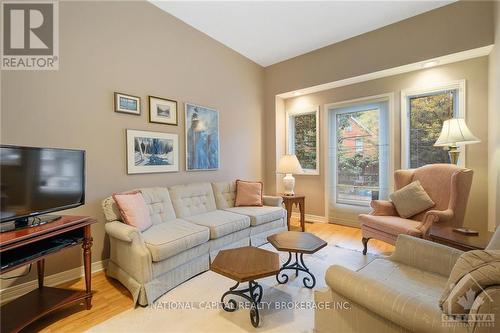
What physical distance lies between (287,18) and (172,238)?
3302 mm

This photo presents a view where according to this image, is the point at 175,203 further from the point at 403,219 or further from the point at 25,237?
the point at 403,219

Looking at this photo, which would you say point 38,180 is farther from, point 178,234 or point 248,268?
point 248,268

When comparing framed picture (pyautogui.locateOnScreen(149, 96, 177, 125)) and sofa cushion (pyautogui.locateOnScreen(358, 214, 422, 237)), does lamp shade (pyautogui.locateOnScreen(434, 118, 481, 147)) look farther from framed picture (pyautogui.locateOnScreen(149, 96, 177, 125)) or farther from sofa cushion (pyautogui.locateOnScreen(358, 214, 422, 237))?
framed picture (pyautogui.locateOnScreen(149, 96, 177, 125))

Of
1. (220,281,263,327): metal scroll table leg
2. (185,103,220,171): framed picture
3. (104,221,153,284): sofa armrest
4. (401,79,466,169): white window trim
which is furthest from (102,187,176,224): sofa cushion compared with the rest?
(401,79,466,169): white window trim

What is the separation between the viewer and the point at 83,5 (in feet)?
8.07

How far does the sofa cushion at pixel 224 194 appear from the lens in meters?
3.59

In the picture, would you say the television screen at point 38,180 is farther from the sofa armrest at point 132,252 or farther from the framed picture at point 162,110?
the framed picture at point 162,110

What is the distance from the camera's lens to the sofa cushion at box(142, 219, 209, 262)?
6.69 ft

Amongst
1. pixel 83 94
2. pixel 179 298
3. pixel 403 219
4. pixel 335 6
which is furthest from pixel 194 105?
pixel 403 219

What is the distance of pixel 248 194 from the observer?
372cm

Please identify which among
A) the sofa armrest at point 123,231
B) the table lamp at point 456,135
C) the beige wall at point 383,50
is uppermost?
the beige wall at point 383,50

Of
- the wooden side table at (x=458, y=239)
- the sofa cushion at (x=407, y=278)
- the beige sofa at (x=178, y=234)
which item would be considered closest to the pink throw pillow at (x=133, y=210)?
the beige sofa at (x=178, y=234)

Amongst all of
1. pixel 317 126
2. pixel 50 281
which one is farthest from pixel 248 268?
pixel 317 126

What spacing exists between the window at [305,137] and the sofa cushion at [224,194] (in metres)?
1.78
